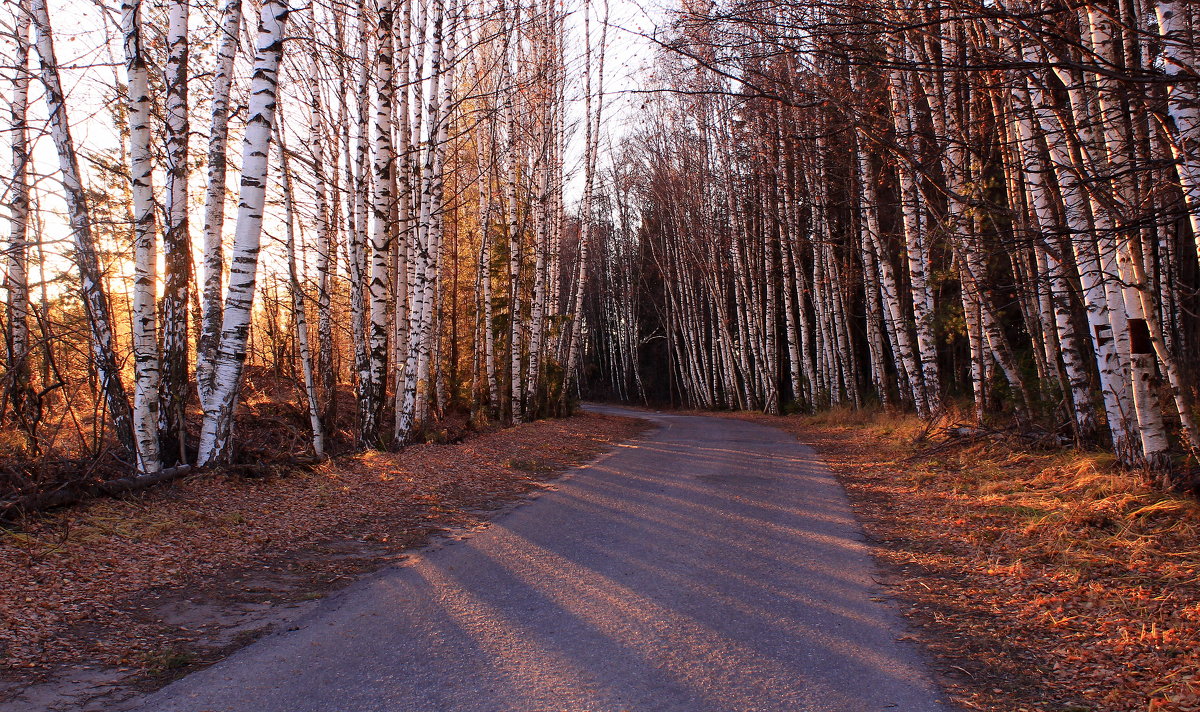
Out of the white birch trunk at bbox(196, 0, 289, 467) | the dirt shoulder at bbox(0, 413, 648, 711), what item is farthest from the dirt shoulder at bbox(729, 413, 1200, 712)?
the white birch trunk at bbox(196, 0, 289, 467)

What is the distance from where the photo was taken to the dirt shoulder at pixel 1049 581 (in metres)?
3.39

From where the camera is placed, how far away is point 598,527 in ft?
22.3

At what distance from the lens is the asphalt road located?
325 cm

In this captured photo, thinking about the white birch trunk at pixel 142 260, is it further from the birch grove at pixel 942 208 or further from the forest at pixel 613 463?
the birch grove at pixel 942 208

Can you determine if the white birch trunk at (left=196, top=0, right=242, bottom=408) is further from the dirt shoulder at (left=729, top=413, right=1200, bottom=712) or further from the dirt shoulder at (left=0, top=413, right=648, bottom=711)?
the dirt shoulder at (left=729, top=413, right=1200, bottom=712)

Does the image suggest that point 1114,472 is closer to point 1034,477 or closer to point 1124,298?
point 1034,477

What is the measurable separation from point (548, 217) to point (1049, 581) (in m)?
16.7

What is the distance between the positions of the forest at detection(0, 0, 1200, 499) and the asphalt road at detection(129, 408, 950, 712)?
2.45 meters

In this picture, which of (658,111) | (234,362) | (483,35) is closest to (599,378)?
(658,111)

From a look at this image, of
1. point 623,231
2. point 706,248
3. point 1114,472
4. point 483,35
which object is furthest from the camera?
point 623,231

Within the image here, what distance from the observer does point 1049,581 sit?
4.83 meters

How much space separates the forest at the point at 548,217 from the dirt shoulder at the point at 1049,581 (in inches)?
36.7

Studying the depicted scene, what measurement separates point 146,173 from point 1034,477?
35.2 ft

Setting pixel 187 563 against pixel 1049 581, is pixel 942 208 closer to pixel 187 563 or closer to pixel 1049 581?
pixel 1049 581
